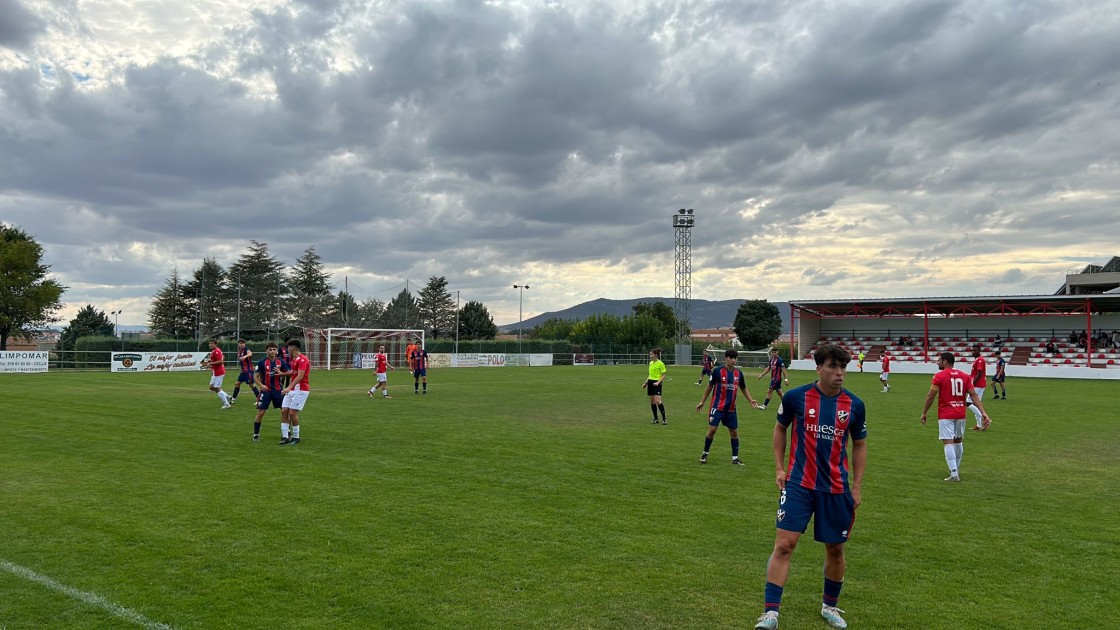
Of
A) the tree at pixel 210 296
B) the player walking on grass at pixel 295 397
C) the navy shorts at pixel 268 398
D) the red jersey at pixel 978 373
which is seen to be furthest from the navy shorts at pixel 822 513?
the tree at pixel 210 296

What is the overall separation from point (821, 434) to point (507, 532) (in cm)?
373

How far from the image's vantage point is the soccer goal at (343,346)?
163 feet

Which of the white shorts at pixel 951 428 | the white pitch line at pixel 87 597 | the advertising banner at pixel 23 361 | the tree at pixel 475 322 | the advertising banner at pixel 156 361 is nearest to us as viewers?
the white pitch line at pixel 87 597

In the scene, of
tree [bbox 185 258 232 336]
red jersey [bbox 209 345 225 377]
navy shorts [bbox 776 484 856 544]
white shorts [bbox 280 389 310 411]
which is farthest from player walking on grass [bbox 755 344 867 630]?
tree [bbox 185 258 232 336]

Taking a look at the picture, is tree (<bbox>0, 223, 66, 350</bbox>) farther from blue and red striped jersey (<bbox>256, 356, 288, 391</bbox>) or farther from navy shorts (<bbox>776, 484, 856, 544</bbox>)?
navy shorts (<bbox>776, 484, 856, 544</bbox>)

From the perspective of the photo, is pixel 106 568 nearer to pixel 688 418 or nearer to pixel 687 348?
pixel 688 418

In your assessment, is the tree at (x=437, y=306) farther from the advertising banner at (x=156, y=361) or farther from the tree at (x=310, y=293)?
the advertising banner at (x=156, y=361)

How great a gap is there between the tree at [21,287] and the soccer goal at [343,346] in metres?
25.3

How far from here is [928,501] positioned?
9555mm

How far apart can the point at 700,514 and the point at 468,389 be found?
22817 mm

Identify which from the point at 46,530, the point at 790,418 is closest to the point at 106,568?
the point at 46,530

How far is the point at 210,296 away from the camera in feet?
284

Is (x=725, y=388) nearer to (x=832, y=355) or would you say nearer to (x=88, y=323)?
(x=832, y=355)

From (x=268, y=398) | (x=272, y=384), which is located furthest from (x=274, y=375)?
(x=268, y=398)
